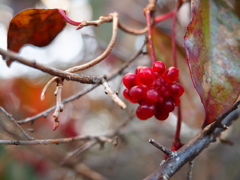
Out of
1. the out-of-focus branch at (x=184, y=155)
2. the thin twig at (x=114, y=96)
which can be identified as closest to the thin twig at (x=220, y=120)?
the out-of-focus branch at (x=184, y=155)

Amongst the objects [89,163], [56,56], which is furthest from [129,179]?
[56,56]

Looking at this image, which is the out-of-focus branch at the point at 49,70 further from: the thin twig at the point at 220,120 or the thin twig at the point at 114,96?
the thin twig at the point at 220,120

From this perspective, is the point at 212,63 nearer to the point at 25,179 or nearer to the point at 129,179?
the point at 25,179

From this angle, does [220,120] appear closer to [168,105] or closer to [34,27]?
[168,105]

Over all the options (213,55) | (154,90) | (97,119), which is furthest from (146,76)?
(97,119)

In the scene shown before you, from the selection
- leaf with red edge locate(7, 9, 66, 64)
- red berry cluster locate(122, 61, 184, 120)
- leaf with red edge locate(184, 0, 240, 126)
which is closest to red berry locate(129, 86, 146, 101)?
red berry cluster locate(122, 61, 184, 120)

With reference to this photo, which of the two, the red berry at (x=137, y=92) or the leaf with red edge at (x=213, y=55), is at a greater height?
the leaf with red edge at (x=213, y=55)
